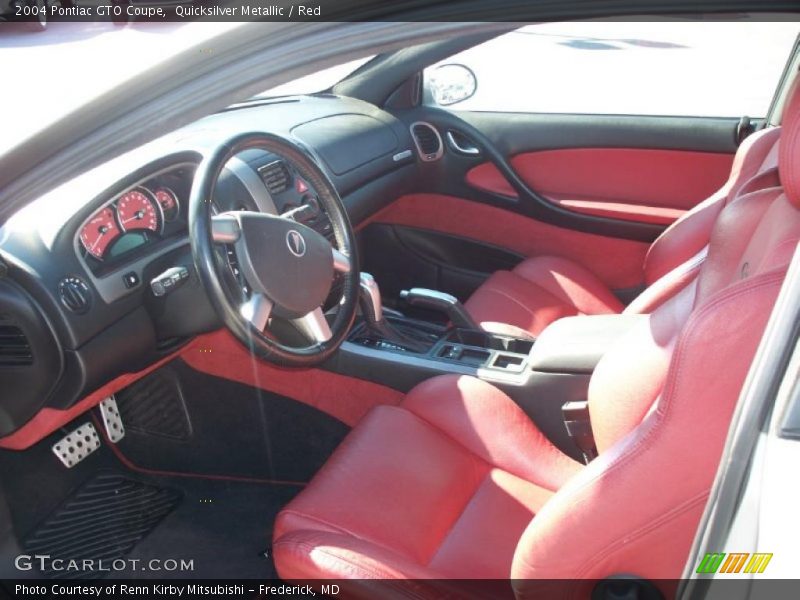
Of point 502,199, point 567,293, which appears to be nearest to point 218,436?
point 567,293

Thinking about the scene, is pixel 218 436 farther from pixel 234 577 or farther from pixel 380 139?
pixel 380 139

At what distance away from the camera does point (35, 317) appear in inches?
61.7

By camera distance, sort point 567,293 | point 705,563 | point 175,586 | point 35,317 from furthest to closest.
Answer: point 567,293
point 175,586
point 35,317
point 705,563

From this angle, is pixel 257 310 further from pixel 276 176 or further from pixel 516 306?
pixel 516 306

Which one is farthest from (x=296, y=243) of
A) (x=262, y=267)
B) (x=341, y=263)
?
(x=341, y=263)

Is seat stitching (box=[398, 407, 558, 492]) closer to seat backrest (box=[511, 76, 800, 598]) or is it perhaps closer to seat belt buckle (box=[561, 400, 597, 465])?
seat belt buckle (box=[561, 400, 597, 465])

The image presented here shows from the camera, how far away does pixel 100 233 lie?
1.72 meters

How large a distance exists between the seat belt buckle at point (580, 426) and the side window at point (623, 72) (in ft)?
5.13

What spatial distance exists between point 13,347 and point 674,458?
1.23m

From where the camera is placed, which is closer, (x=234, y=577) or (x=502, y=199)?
(x=234, y=577)

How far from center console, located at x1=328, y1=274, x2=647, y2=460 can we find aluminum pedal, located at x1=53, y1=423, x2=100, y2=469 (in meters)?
0.71

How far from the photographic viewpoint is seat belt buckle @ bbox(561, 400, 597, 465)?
1.75 meters

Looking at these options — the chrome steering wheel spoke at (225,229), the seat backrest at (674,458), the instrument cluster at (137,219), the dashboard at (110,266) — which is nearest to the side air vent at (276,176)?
the dashboard at (110,266)

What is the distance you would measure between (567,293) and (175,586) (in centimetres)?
147
